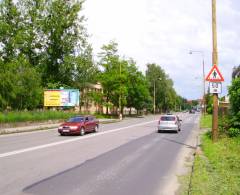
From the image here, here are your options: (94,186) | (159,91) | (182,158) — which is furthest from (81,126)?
(159,91)

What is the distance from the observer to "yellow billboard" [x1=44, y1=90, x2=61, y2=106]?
50.6 m

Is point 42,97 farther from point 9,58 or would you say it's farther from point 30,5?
point 30,5

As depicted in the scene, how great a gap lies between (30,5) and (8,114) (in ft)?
112

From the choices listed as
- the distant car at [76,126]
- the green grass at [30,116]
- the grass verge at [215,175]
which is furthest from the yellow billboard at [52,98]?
the grass verge at [215,175]

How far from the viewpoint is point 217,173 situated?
10688 millimetres

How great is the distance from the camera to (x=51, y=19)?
6469 centimetres

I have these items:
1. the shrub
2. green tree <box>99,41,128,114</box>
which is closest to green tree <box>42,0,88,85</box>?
green tree <box>99,41,128,114</box>

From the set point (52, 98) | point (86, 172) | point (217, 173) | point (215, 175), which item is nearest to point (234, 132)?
point (217, 173)

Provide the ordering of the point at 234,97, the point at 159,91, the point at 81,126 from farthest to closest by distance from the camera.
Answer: the point at 159,91 → the point at 81,126 → the point at 234,97

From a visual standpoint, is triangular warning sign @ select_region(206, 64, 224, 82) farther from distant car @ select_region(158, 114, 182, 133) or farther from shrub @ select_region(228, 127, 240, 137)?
distant car @ select_region(158, 114, 182, 133)

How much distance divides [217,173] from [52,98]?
4154 centimetres

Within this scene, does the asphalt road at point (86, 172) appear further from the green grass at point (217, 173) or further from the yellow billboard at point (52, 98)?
the yellow billboard at point (52, 98)

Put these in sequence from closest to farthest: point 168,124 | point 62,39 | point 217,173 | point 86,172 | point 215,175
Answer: point 215,175 → point 217,173 → point 86,172 → point 168,124 → point 62,39

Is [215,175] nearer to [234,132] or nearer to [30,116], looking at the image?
[234,132]
